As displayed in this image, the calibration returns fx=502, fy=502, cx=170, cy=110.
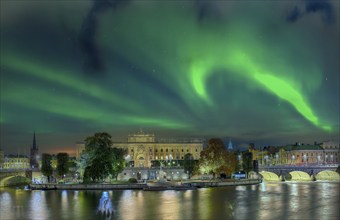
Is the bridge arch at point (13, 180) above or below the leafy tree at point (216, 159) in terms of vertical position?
below

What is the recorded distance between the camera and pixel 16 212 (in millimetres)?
75438

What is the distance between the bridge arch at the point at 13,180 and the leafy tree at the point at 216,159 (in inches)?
2299

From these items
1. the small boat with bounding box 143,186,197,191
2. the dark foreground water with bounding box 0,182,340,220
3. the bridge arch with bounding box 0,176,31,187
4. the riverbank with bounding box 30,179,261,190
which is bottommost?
the dark foreground water with bounding box 0,182,340,220

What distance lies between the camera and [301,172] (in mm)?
179500

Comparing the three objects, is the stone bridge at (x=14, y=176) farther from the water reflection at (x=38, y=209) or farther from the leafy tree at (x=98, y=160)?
the water reflection at (x=38, y=209)

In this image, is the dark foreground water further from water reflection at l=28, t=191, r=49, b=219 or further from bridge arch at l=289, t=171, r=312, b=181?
bridge arch at l=289, t=171, r=312, b=181

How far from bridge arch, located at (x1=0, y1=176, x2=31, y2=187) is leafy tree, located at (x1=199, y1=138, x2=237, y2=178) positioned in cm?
5840

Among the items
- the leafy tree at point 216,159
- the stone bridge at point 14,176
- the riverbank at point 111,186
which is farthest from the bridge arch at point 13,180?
the leafy tree at point 216,159

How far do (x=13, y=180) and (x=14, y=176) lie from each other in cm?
1470

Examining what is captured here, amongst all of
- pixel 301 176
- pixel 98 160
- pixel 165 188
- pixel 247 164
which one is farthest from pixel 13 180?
pixel 301 176

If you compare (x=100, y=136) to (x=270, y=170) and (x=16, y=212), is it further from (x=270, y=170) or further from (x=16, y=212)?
(x=270, y=170)

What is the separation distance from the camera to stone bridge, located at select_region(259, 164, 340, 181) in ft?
552

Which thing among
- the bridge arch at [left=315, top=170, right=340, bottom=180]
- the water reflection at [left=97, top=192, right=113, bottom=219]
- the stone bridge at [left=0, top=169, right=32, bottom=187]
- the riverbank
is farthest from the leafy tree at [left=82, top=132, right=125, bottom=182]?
the bridge arch at [left=315, top=170, right=340, bottom=180]

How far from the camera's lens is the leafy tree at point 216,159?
144 m
